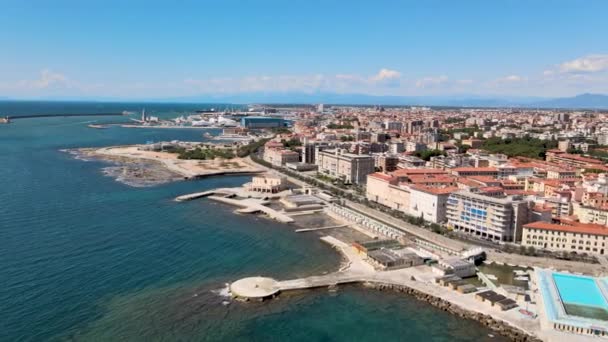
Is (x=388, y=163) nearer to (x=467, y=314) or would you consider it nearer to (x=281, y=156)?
(x=281, y=156)

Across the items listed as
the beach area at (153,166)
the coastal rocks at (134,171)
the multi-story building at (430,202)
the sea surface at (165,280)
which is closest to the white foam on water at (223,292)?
the sea surface at (165,280)

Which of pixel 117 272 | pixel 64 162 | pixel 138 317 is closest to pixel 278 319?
pixel 138 317

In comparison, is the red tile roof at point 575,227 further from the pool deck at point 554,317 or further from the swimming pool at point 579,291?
the pool deck at point 554,317

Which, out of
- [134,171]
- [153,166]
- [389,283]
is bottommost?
[389,283]

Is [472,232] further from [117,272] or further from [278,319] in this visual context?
[117,272]

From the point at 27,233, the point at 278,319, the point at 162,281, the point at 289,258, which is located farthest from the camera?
the point at 27,233

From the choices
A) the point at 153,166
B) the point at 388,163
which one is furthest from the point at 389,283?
the point at 153,166
